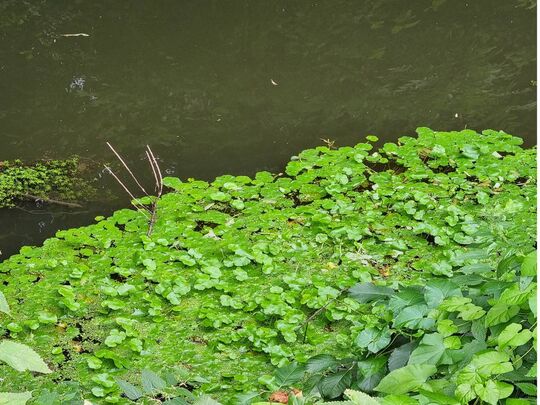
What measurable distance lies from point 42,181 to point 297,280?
7.04 feet

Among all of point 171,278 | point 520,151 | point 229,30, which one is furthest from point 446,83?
point 171,278

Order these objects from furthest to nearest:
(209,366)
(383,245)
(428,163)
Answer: (428,163) → (383,245) → (209,366)

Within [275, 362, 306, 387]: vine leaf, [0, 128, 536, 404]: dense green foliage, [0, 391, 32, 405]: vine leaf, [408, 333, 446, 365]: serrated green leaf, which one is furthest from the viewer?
[275, 362, 306, 387]: vine leaf

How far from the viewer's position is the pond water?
17.6 feet

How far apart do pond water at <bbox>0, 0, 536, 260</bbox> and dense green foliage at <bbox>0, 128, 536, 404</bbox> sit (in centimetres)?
56

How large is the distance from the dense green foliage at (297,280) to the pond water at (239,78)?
1.84ft

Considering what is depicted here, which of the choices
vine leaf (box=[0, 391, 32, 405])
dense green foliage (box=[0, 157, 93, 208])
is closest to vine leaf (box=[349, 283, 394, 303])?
vine leaf (box=[0, 391, 32, 405])

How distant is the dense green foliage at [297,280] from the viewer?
2.26 m

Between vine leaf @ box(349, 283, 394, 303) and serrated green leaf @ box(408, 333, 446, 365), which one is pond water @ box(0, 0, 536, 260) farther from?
serrated green leaf @ box(408, 333, 446, 365)

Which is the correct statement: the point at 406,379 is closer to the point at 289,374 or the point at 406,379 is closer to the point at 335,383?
the point at 335,383

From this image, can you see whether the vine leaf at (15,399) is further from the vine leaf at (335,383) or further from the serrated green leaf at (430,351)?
the vine leaf at (335,383)

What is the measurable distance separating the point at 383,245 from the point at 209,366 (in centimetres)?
125

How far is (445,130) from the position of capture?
18.1 ft

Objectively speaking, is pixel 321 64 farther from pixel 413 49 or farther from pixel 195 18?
pixel 195 18
